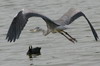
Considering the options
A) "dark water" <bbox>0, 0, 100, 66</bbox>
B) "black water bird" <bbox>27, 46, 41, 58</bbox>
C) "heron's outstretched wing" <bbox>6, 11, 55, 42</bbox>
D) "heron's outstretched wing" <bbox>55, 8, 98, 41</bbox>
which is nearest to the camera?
"heron's outstretched wing" <bbox>6, 11, 55, 42</bbox>

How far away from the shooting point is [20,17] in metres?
9.30

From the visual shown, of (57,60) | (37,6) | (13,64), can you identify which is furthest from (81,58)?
(37,6)

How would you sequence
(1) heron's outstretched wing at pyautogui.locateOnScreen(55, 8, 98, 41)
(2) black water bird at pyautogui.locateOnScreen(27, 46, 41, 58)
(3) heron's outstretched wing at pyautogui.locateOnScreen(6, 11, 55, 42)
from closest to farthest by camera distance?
(3) heron's outstretched wing at pyautogui.locateOnScreen(6, 11, 55, 42), (1) heron's outstretched wing at pyautogui.locateOnScreen(55, 8, 98, 41), (2) black water bird at pyautogui.locateOnScreen(27, 46, 41, 58)

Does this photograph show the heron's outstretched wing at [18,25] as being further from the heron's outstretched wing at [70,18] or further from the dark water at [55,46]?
the dark water at [55,46]

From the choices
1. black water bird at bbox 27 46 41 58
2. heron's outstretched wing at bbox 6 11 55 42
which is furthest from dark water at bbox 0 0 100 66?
heron's outstretched wing at bbox 6 11 55 42

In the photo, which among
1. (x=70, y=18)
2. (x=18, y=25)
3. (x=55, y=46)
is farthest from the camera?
(x=55, y=46)

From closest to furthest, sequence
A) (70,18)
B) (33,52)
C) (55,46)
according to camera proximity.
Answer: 1. (70,18)
2. (33,52)
3. (55,46)

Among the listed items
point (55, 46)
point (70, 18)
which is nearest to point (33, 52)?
point (55, 46)

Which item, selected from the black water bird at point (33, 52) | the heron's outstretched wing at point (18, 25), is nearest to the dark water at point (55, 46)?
the black water bird at point (33, 52)

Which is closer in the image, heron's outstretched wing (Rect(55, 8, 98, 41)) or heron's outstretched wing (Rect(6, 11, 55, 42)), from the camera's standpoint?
heron's outstretched wing (Rect(6, 11, 55, 42))

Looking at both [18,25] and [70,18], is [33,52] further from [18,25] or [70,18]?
[18,25]

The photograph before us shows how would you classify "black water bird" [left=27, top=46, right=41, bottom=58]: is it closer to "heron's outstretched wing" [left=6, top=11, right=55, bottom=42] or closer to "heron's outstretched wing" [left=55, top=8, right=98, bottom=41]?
"heron's outstretched wing" [left=55, top=8, right=98, bottom=41]

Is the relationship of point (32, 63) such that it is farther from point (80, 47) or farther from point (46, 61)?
point (80, 47)

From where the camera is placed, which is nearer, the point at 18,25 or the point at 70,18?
the point at 18,25
